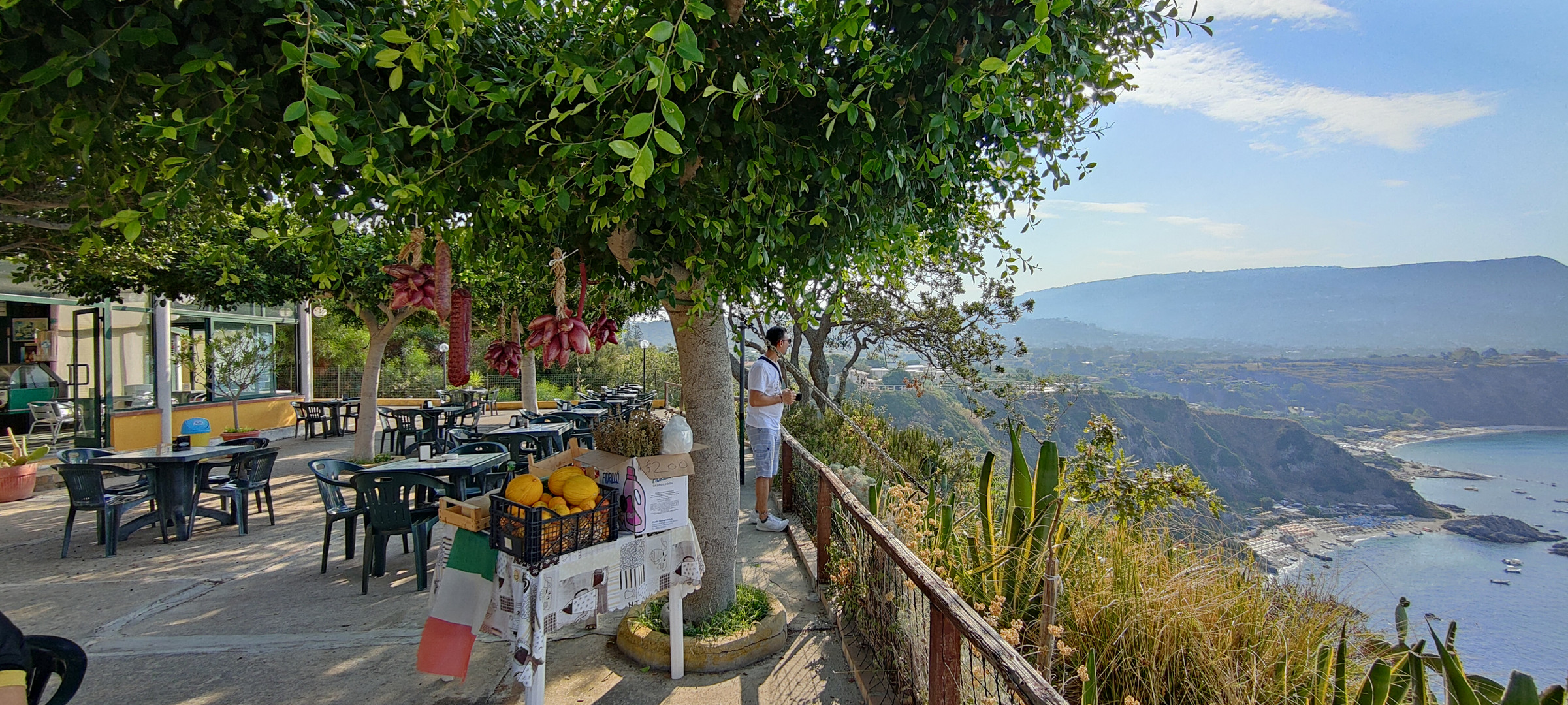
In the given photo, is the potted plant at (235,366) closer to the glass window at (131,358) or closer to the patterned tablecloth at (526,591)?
the glass window at (131,358)

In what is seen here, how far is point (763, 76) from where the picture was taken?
193cm

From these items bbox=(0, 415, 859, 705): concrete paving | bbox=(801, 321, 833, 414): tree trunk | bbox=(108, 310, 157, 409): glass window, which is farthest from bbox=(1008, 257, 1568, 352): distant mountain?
bbox=(108, 310, 157, 409): glass window

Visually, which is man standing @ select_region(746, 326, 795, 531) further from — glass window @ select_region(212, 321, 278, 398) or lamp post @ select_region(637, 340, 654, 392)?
lamp post @ select_region(637, 340, 654, 392)

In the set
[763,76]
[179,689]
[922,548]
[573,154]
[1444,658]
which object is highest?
[763,76]

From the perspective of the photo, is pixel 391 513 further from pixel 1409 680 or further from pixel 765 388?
pixel 1409 680

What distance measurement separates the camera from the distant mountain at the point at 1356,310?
2266cm

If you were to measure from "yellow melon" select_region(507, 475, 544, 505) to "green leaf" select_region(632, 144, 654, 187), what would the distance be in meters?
1.81

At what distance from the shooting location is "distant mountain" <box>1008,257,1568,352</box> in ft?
74.3

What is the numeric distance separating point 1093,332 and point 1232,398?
22674mm

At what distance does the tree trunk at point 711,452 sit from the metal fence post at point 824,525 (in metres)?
0.91

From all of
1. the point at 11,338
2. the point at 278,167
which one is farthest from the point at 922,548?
the point at 11,338

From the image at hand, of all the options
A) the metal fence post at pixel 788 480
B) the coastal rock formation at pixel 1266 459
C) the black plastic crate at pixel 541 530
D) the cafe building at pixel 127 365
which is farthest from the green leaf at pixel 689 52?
the cafe building at pixel 127 365

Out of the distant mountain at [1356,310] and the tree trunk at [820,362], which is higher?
the distant mountain at [1356,310]

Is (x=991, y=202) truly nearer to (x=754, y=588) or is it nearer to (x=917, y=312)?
(x=754, y=588)
